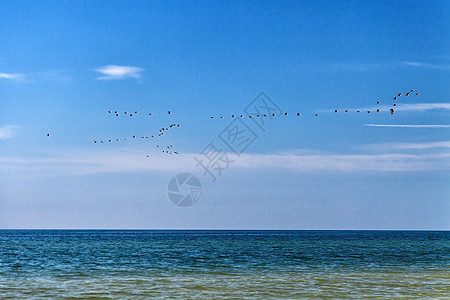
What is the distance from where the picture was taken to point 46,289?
102 ft

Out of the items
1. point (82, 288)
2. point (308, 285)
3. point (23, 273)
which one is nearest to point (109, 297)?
point (82, 288)

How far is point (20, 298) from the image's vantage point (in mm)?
27828

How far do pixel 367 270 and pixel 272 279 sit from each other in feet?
32.7

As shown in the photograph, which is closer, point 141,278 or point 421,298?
point 421,298

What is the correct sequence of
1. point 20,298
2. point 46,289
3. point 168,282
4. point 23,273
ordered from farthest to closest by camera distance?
point 23,273, point 168,282, point 46,289, point 20,298

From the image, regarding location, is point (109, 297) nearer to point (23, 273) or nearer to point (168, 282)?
point (168, 282)

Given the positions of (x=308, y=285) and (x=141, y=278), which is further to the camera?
(x=141, y=278)

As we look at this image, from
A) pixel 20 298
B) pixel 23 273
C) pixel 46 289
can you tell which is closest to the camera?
pixel 20 298

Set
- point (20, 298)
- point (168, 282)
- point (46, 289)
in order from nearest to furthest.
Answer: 1. point (20, 298)
2. point (46, 289)
3. point (168, 282)

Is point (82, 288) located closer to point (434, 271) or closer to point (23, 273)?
point (23, 273)

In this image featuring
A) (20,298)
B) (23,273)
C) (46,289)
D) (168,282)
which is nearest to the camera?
(20,298)

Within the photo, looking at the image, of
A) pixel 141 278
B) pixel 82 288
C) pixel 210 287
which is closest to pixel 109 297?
pixel 82 288

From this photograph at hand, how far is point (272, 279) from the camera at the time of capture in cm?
3588

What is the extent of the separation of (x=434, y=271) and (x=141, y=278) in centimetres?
2059
